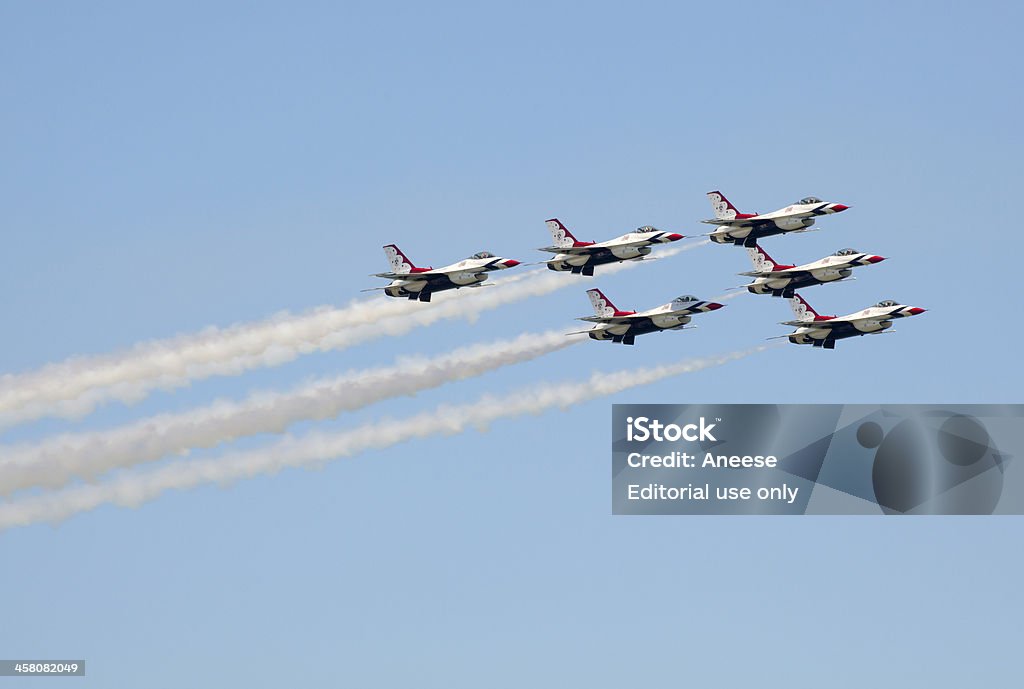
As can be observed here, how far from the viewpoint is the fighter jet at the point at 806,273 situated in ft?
498

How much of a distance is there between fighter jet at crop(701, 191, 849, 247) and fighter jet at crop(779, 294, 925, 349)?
6.65 m

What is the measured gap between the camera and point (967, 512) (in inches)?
5605

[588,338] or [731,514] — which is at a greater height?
[588,338]

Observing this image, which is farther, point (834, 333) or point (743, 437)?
point (834, 333)

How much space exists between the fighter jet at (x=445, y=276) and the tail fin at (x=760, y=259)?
1768 cm

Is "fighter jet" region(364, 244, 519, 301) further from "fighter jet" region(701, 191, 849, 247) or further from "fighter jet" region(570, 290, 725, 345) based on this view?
"fighter jet" region(701, 191, 849, 247)

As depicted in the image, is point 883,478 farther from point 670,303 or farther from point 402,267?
point 402,267

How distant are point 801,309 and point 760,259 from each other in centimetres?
488

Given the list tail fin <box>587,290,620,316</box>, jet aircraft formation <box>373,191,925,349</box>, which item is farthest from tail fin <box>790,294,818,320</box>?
tail fin <box>587,290,620,316</box>

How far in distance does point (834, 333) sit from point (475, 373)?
25.7 m

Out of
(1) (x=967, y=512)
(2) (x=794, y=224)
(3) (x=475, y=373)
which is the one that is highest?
(2) (x=794, y=224)

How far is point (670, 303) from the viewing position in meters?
151

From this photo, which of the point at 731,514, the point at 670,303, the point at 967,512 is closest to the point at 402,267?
the point at 670,303

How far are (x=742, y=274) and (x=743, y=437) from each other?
14.7 m
